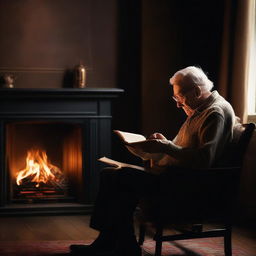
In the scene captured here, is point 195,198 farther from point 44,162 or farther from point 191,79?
point 44,162

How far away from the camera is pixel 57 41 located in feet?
15.3

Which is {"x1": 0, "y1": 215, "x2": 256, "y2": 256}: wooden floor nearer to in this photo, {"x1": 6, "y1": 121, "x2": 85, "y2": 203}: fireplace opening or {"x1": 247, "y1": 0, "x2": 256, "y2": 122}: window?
{"x1": 6, "y1": 121, "x2": 85, "y2": 203}: fireplace opening

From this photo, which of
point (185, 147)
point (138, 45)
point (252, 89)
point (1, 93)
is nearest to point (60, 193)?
point (1, 93)

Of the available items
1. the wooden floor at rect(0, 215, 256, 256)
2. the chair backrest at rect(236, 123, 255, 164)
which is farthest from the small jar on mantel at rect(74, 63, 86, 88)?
the chair backrest at rect(236, 123, 255, 164)

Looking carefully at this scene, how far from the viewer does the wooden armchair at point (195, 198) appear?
2637 millimetres

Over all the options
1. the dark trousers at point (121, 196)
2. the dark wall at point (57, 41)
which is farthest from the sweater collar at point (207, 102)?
the dark wall at point (57, 41)

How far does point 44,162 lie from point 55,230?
1056 mm

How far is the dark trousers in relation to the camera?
271cm

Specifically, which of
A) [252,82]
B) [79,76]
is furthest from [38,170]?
[252,82]

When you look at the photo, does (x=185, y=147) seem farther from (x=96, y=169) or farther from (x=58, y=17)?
(x=58, y=17)

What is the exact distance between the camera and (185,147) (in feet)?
9.09

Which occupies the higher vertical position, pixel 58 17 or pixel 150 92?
pixel 58 17

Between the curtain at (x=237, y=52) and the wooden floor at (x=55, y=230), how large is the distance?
3.12 ft

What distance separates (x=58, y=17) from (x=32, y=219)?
5.69ft
